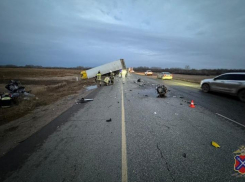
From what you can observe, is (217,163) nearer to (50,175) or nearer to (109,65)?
(50,175)

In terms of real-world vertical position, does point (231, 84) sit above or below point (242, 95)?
above

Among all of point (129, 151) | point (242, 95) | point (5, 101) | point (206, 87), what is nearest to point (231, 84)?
point (242, 95)

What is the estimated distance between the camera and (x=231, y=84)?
8.90 m

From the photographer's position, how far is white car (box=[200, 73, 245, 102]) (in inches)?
329

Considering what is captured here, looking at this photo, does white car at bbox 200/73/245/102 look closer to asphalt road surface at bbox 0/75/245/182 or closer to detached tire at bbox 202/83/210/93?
detached tire at bbox 202/83/210/93

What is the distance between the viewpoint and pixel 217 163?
106 inches

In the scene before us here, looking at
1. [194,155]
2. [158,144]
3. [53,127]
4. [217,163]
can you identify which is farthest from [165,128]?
[53,127]

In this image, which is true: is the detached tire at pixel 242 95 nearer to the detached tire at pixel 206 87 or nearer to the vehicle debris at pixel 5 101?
the detached tire at pixel 206 87

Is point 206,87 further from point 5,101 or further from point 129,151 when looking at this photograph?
point 5,101

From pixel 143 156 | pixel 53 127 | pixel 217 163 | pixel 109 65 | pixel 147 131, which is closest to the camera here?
pixel 217 163

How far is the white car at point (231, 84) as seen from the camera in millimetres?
8359

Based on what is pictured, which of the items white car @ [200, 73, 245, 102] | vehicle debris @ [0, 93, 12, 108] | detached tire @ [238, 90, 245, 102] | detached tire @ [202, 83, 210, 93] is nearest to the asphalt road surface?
detached tire @ [238, 90, 245, 102]

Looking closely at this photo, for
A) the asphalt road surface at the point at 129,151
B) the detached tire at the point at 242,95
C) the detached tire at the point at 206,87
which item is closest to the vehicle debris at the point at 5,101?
the asphalt road surface at the point at 129,151

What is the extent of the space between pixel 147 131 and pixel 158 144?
0.75 metres
